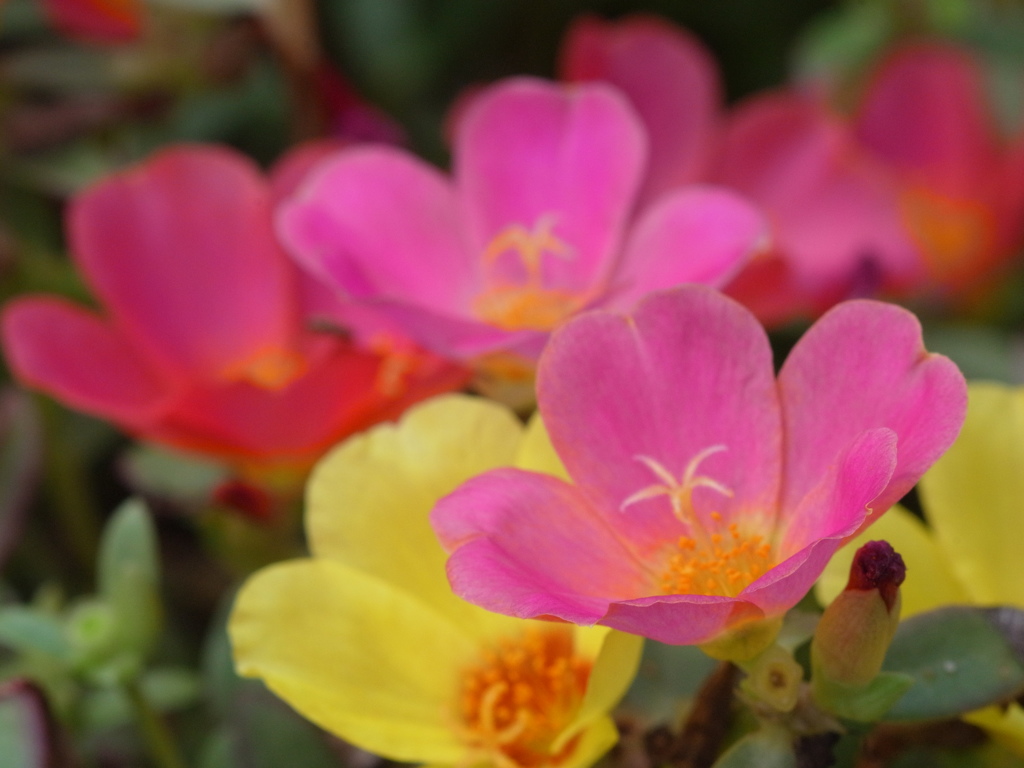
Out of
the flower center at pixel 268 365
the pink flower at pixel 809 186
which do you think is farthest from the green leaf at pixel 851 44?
the flower center at pixel 268 365

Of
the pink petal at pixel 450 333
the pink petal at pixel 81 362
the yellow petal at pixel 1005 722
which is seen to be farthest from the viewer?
the pink petal at pixel 81 362

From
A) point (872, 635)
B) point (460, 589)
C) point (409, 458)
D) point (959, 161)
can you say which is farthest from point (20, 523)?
point (959, 161)

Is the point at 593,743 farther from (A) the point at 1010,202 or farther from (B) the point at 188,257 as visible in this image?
(A) the point at 1010,202

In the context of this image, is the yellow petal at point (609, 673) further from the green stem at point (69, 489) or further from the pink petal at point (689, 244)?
the green stem at point (69, 489)

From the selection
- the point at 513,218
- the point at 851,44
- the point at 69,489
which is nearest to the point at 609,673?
the point at 513,218

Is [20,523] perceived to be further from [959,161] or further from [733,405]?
[959,161]
